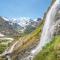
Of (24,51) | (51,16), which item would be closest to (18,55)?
(24,51)

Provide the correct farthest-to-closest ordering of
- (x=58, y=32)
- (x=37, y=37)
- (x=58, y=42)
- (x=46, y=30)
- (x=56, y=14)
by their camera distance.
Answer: (x=37, y=37) → (x=46, y=30) → (x=56, y=14) → (x=58, y=32) → (x=58, y=42)

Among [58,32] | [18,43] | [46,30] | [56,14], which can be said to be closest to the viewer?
[58,32]

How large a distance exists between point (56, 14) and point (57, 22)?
1290 mm

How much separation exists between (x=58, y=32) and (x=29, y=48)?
658 centimetres

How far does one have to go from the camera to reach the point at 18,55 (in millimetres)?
38469

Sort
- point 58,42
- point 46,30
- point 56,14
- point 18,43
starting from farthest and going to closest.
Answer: point 18,43 < point 46,30 < point 56,14 < point 58,42

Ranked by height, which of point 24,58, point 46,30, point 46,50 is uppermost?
point 46,30

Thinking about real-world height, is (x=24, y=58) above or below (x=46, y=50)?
above

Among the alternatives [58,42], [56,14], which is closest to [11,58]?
[56,14]

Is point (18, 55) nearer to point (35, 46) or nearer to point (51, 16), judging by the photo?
point (35, 46)

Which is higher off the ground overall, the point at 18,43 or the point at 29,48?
the point at 18,43

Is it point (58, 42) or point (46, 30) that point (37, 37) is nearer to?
point (46, 30)

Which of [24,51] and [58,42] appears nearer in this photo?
[58,42]

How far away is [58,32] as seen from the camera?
32438 millimetres
